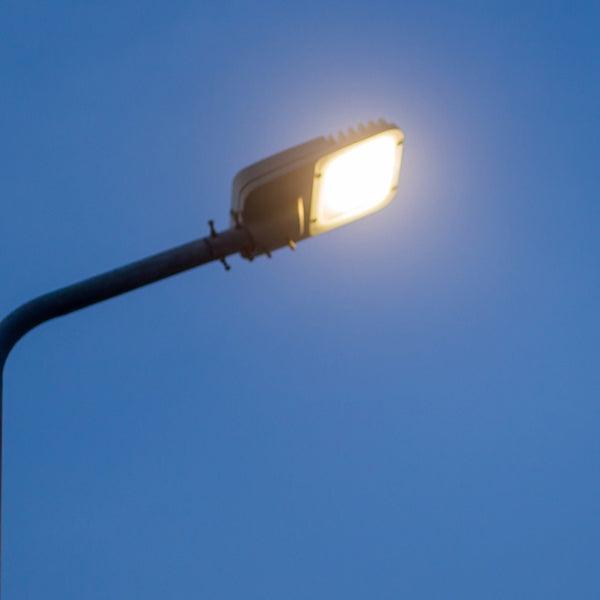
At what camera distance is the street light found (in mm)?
3713

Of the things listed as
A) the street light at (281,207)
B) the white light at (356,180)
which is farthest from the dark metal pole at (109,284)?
the white light at (356,180)

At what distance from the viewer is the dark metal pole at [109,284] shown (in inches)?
144

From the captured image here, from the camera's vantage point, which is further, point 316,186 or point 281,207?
point 281,207

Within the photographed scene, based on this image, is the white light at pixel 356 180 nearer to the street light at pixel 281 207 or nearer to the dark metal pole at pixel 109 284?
the street light at pixel 281 207

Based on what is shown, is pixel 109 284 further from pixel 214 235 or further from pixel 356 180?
pixel 356 180

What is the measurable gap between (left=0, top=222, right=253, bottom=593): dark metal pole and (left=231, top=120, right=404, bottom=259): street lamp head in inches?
6.5

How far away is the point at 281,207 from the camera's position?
390cm

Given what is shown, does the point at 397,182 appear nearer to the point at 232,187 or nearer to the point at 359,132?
the point at 359,132

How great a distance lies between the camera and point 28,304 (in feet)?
12.1

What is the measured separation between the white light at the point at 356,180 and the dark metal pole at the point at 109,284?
0.39 metres

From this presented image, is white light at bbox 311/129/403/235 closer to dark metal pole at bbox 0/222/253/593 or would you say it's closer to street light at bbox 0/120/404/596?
street light at bbox 0/120/404/596

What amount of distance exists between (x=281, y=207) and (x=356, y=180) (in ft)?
1.02

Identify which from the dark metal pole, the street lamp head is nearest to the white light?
the street lamp head

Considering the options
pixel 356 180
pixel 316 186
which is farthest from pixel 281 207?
pixel 356 180
